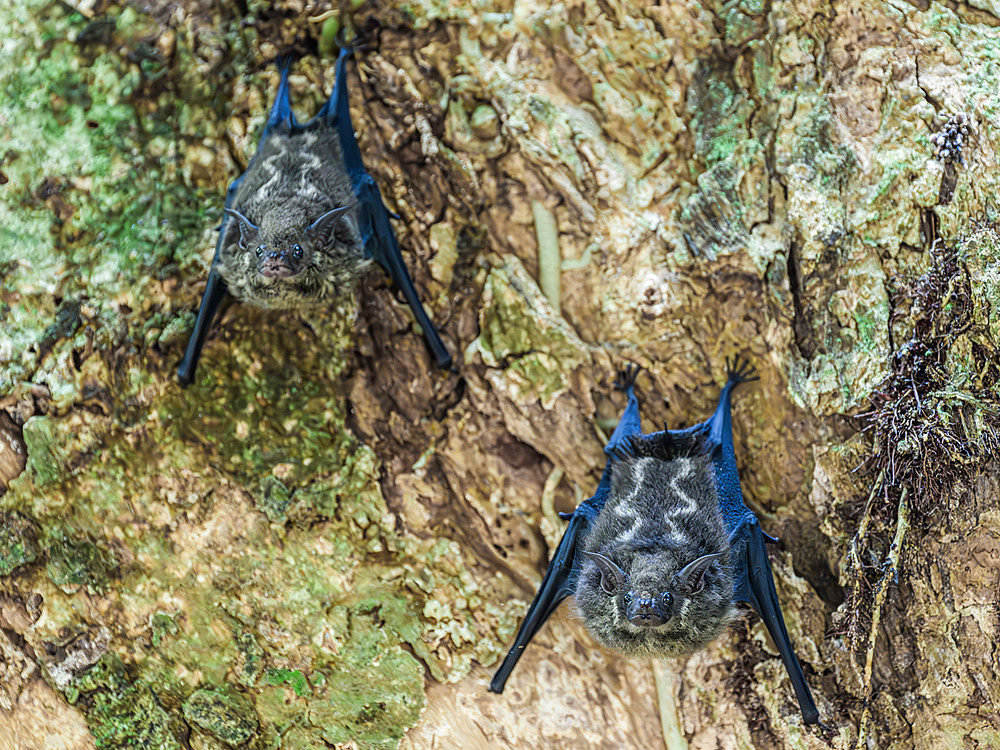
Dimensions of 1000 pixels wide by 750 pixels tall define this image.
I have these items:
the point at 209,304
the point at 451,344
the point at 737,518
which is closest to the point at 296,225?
the point at 209,304

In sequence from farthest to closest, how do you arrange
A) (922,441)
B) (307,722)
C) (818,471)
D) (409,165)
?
1. (409,165)
2. (307,722)
3. (818,471)
4. (922,441)

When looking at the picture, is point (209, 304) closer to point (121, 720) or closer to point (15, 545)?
point (15, 545)

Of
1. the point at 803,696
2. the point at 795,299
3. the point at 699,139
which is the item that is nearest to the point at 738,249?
the point at 795,299

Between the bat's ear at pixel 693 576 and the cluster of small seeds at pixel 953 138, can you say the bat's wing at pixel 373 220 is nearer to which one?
the bat's ear at pixel 693 576

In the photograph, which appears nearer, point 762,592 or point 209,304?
point 762,592

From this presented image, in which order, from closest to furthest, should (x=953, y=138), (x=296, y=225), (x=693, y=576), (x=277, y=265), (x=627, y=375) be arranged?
(x=693, y=576), (x=953, y=138), (x=277, y=265), (x=296, y=225), (x=627, y=375)

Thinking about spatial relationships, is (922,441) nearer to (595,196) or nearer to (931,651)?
(931,651)

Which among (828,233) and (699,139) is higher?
(699,139)

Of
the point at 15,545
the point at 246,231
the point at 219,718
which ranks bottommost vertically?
the point at 219,718
